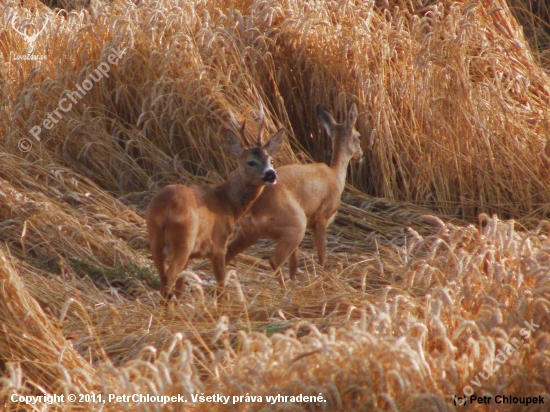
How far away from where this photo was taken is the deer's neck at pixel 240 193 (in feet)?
21.1

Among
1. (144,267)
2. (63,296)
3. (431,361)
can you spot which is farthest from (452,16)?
(431,361)

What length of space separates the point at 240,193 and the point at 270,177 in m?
0.32

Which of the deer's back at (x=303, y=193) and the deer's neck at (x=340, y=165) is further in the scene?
the deer's neck at (x=340, y=165)

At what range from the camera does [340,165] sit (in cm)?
766

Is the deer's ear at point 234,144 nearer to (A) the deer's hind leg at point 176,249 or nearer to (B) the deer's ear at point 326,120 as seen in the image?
(A) the deer's hind leg at point 176,249

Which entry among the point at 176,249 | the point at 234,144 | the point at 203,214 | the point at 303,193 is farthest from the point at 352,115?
the point at 176,249

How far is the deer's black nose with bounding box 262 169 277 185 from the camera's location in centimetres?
626

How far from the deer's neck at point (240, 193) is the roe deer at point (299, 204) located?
0.19 meters

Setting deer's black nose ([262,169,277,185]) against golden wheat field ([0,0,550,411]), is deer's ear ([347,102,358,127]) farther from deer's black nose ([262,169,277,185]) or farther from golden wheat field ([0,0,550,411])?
deer's black nose ([262,169,277,185])

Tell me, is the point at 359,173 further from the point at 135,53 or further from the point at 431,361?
the point at 431,361

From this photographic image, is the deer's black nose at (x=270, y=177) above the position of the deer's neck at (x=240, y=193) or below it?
above

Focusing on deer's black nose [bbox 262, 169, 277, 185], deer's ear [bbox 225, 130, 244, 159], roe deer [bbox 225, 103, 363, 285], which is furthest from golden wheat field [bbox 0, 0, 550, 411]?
deer's ear [bbox 225, 130, 244, 159]

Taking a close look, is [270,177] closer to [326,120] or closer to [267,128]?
[326,120]

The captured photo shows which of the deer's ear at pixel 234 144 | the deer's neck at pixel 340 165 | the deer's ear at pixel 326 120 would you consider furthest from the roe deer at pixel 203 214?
the deer's ear at pixel 326 120
